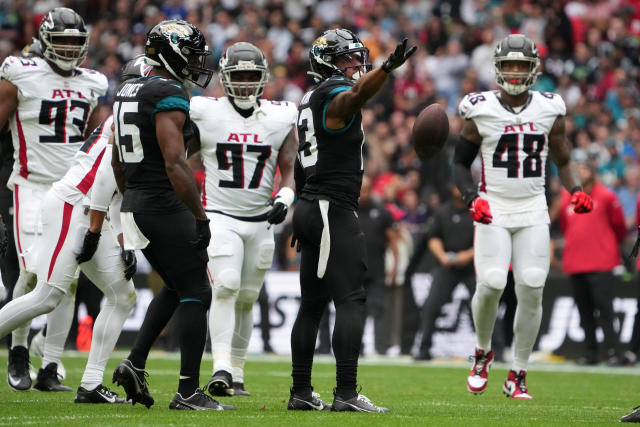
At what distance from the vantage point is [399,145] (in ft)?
55.2

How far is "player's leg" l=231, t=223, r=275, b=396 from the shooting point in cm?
783

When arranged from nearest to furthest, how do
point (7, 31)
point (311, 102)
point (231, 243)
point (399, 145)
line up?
point (311, 102)
point (231, 243)
point (399, 145)
point (7, 31)

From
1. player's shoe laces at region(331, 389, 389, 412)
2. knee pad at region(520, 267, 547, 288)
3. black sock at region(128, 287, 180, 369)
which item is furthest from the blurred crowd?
player's shoe laces at region(331, 389, 389, 412)

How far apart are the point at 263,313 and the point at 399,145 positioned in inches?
173

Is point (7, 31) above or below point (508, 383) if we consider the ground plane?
above

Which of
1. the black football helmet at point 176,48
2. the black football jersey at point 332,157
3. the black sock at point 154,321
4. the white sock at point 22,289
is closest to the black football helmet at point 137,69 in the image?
the black football helmet at point 176,48

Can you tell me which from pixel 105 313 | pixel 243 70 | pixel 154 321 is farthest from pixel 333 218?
pixel 243 70

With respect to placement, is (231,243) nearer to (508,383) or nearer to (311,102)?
(311,102)

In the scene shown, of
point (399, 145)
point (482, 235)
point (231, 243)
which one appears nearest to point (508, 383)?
point (482, 235)

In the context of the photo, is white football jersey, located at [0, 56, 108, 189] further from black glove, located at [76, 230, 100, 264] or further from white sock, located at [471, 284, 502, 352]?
white sock, located at [471, 284, 502, 352]

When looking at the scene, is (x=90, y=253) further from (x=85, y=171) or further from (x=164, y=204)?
(x=164, y=204)

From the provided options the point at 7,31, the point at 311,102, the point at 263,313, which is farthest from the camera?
the point at 7,31

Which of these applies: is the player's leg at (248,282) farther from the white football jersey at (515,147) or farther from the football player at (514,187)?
the white football jersey at (515,147)

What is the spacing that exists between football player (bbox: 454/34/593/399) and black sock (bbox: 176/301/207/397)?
2515mm
